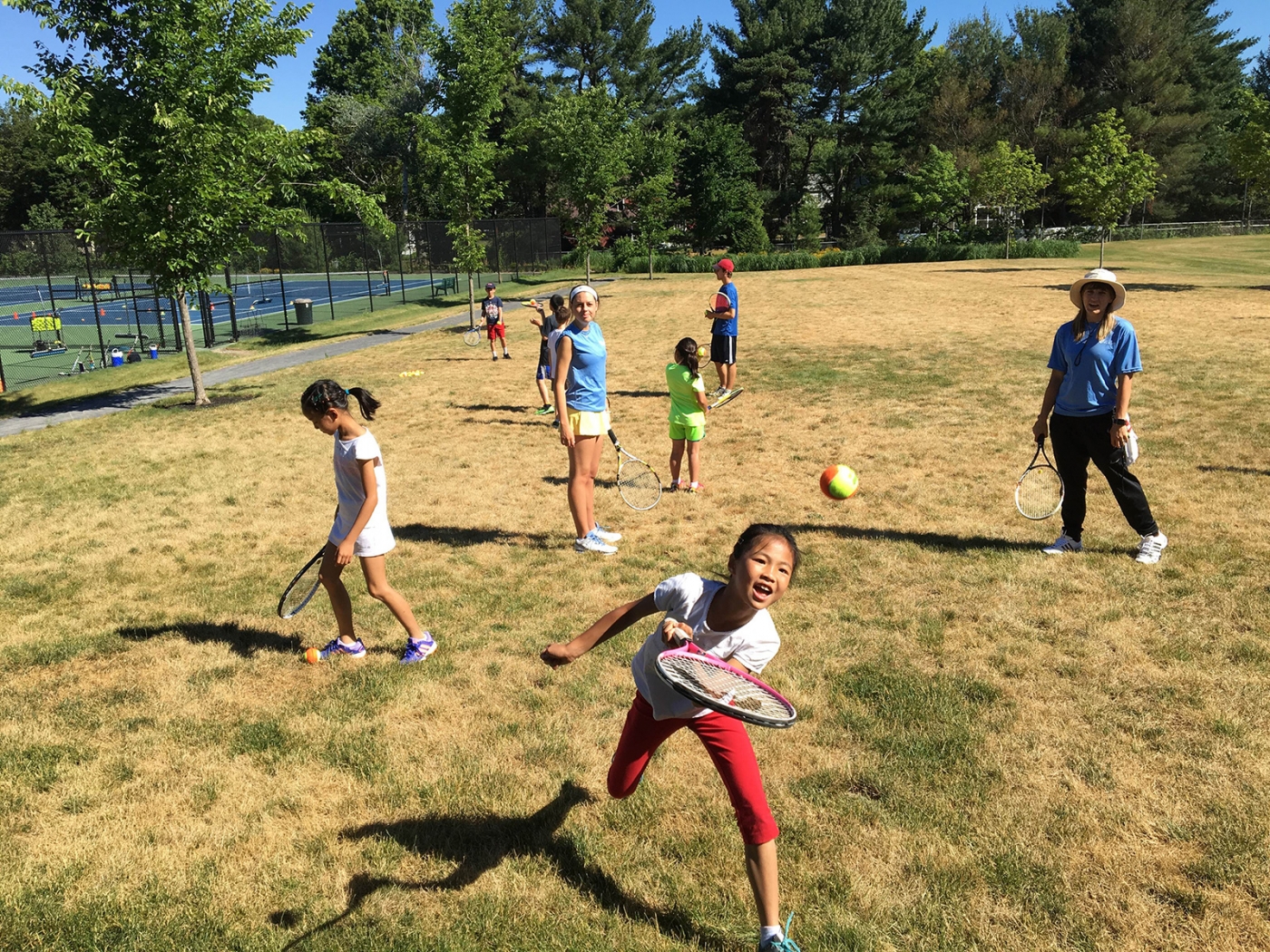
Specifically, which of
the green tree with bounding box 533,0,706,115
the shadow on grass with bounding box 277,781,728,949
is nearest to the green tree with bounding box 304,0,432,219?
the green tree with bounding box 533,0,706,115

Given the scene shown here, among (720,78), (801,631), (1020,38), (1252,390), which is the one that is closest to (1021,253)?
(720,78)

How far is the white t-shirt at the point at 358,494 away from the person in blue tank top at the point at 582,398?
226cm

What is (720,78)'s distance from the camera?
7012 centimetres

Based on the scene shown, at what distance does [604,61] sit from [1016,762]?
2973 inches

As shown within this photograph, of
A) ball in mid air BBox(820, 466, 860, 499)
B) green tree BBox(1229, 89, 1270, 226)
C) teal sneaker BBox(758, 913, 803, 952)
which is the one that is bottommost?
teal sneaker BBox(758, 913, 803, 952)

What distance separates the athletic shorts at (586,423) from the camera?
8.18m

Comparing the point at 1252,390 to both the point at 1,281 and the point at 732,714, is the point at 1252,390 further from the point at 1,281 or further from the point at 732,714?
the point at 1,281

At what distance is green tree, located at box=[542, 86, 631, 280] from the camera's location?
34.2m

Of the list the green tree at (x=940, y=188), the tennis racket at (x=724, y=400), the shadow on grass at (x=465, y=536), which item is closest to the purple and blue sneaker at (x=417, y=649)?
the shadow on grass at (x=465, y=536)

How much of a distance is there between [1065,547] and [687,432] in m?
4.08

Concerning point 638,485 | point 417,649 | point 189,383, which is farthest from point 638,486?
point 189,383

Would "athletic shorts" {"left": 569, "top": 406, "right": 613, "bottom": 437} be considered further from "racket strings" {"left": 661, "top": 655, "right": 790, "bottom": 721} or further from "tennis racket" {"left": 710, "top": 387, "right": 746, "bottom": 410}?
"tennis racket" {"left": 710, "top": 387, "right": 746, "bottom": 410}

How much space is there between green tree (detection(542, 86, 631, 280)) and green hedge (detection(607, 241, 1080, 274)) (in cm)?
1923

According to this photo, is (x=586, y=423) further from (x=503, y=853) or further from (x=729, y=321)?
(x=729, y=321)
